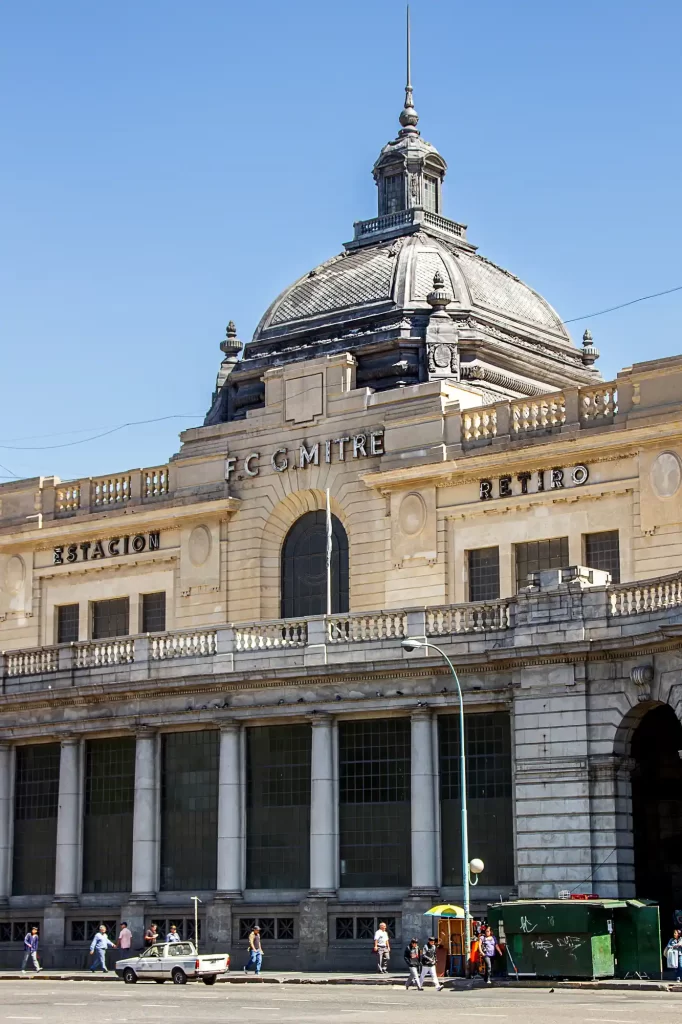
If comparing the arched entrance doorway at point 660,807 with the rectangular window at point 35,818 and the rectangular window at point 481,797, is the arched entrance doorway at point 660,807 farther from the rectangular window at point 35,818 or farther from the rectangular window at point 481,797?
the rectangular window at point 35,818

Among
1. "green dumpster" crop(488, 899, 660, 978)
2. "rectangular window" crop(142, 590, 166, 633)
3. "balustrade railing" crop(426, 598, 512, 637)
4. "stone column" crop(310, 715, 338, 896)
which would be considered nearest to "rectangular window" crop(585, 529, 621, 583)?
"balustrade railing" crop(426, 598, 512, 637)

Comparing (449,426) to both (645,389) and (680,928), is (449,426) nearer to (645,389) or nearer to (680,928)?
(645,389)

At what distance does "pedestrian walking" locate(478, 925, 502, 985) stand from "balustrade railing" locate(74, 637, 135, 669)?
56.7ft

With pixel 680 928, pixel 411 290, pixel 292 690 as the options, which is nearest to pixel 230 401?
pixel 411 290

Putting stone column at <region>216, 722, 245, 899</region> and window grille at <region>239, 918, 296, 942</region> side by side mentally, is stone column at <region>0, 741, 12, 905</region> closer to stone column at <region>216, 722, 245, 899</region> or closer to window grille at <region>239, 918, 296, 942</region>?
stone column at <region>216, 722, 245, 899</region>

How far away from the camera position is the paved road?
104 ft

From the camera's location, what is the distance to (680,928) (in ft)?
155

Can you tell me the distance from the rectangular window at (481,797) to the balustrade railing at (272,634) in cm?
568

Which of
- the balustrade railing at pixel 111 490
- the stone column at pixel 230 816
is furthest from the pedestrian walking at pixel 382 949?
the balustrade railing at pixel 111 490

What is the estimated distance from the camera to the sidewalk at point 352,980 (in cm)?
4044

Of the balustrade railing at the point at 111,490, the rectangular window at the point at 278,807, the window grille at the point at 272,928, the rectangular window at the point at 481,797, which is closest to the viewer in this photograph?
the rectangular window at the point at 481,797

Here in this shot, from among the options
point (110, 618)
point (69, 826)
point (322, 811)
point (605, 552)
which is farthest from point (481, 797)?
point (110, 618)

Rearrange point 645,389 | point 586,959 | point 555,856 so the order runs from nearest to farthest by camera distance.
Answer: point 586,959 → point 555,856 → point 645,389

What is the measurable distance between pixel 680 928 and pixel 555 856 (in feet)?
14.1
